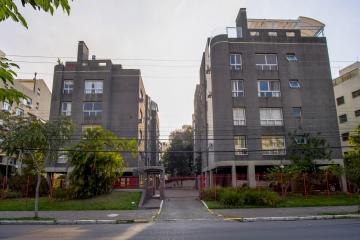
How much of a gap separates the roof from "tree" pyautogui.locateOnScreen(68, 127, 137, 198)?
2350 cm

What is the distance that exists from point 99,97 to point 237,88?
681 inches

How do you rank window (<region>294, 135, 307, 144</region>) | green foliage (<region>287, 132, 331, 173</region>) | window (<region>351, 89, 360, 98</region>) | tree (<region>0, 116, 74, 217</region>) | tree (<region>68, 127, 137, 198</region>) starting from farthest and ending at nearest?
window (<region>351, 89, 360, 98</region>) < window (<region>294, 135, 307, 144</region>) < green foliage (<region>287, 132, 331, 173</region>) < tree (<region>68, 127, 137, 198</region>) < tree (<region>0, 116, 74, 217</region>)

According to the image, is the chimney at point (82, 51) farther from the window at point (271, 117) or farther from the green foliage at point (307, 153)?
the green foliage at point (307, 153)

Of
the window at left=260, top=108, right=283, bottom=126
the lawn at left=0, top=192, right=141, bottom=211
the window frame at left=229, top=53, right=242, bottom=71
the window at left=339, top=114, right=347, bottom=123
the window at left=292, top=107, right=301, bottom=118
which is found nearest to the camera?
the lawn at left=0, top=192, right=141, bottom=211

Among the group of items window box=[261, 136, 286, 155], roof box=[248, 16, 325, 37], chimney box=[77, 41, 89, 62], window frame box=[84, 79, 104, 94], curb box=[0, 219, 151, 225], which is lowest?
curb box=[0, 219, 151, 225]

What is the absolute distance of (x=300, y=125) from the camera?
31594 millimetres

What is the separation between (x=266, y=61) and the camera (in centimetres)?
3347

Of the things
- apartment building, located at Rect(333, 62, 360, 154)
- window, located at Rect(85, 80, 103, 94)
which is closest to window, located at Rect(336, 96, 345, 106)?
apartment building, located at Rect(333, 62, 360, 154)

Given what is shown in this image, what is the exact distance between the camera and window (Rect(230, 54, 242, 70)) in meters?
32.8

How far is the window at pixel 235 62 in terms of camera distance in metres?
32.8

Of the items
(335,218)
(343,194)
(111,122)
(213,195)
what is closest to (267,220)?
(335,218)

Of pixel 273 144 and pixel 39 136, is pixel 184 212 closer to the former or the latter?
pixel 39 136

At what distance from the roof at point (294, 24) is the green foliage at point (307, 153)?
594 inches

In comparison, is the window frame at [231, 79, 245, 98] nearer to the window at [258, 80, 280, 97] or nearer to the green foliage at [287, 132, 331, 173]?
the window at [258, 80, 280, 97]
